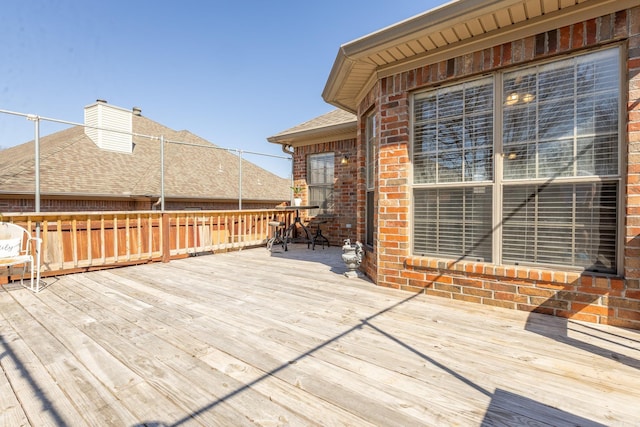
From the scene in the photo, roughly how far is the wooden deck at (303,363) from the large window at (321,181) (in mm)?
4432

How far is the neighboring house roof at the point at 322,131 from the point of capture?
6.76 metres

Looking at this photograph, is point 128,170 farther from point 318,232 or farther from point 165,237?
point 318,232

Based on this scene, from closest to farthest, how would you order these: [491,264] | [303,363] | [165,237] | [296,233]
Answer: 1. [303,363]
2. [491,264]
3. [165,237]
4. [296,233]

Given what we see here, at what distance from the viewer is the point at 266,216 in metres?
7.63

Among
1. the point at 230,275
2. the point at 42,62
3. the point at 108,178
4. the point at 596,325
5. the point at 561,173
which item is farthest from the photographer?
the point at 42,62

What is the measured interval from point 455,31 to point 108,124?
12.4 m

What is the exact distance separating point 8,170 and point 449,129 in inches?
441

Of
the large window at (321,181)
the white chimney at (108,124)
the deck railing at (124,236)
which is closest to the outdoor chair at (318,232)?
the large window at (321,181)

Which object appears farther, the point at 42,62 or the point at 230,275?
the point at 42,62

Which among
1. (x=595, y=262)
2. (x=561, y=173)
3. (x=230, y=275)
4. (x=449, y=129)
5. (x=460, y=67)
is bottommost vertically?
(x=230, y=275)

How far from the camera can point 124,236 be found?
4973 mm

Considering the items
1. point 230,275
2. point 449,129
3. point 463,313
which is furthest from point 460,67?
point 230,275

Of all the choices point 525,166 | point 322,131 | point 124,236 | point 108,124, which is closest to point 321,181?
point 322,131

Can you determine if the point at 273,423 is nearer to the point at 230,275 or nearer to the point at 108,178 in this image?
the point at 230,275
